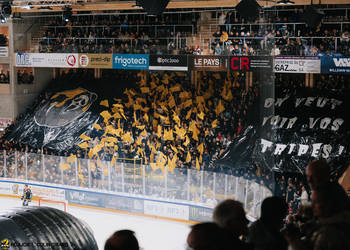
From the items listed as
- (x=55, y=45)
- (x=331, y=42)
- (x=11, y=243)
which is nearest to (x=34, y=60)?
(x=55, y=45)

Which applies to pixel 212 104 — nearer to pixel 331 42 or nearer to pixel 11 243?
pixel 331 42

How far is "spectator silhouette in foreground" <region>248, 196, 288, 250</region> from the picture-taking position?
2.80 metres

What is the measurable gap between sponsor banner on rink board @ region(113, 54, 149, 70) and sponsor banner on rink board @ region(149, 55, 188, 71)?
23 centimetres

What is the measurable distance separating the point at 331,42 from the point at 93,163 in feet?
22.7

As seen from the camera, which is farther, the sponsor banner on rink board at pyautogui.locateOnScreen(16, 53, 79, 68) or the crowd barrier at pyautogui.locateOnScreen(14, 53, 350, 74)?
the sponsor banner on rink board at pyautogui.locateOnScreen(16, 53, 79, 68)

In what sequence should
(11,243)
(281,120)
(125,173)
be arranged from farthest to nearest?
1. (281,120)
2. (125,173)
3. (11,243)

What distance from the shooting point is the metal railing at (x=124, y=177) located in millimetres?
11328

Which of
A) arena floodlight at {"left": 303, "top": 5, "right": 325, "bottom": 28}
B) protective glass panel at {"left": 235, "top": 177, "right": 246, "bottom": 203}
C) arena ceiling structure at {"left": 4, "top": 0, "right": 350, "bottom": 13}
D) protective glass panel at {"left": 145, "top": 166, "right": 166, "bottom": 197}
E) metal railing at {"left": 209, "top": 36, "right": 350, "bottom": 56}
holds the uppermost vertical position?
arena ceiling structure at {"left": 4, "top": 0, "right": 350, "bottom": 13}

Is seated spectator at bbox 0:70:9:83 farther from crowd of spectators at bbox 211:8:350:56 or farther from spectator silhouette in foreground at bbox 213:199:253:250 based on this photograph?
spectator silhouette in foreground at bbox 213:199:253:250

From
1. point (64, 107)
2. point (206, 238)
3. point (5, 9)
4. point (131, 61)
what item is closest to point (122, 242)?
point (206, 238)

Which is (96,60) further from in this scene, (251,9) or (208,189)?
(251,9)

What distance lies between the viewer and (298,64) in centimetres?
1297

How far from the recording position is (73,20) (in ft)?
57.7

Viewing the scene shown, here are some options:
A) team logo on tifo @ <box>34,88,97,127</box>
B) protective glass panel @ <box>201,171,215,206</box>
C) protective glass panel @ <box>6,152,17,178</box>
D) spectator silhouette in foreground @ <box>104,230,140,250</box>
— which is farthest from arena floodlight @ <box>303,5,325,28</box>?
spectator silhouette in foreground @ <box>104,230,140,250</box>
